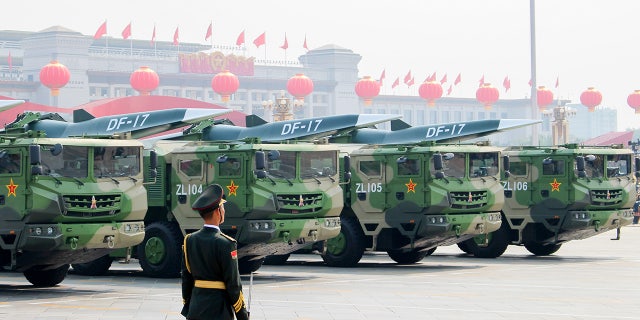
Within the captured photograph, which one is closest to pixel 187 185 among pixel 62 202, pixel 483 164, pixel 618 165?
pixel 62 202

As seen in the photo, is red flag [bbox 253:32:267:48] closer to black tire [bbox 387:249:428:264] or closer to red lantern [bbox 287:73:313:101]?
red lantern [bbox 287:73:313:101]

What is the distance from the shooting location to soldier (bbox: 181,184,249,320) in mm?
9805

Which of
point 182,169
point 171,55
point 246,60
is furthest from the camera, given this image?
point 171,55

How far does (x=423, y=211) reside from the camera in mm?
26312

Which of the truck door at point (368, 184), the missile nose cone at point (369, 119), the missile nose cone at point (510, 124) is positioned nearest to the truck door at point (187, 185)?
the truck door at point (368, 184)

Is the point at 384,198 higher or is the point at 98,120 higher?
the point at 98,120

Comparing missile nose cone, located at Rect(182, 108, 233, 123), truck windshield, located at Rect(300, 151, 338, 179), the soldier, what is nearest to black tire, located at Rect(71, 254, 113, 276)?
truck windshield, located at Rect(300, 151, 338, 179)

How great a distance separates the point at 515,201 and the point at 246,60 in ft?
414

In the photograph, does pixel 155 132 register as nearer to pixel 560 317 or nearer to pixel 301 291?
pixel 301 291

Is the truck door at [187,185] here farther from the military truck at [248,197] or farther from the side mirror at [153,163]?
the side mirror at [153,163]

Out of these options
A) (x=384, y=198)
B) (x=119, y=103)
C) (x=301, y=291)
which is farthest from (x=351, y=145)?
(x=119, y=103)

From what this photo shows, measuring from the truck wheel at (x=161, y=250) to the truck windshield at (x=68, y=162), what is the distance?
128 inches

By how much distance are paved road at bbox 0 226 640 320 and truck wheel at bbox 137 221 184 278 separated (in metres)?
0.30

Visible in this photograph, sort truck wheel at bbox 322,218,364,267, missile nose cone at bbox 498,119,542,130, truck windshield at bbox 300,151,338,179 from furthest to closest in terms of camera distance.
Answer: missile nose cone at bbox 498,119,542,130, truck wheel at bbox 322,218,364,267, truck windshield at bbox 300,151,338,179
